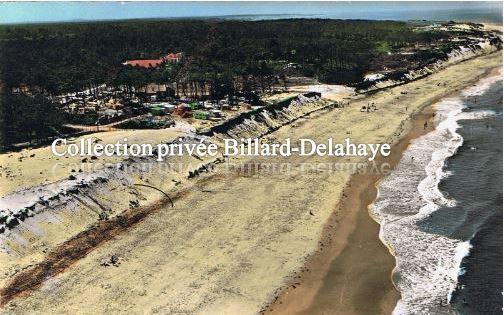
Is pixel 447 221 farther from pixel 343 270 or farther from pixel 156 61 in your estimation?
pixel 156 61

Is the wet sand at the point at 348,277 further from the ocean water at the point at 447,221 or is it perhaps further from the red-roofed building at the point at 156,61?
the red-roofed building at the point at 156,61

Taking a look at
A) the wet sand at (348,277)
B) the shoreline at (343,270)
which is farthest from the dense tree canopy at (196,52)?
the wet sand at (348,277)

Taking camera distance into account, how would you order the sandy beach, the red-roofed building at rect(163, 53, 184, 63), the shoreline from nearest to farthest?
the shoreline
the sandy beach
the red-roofed building at rect(163, 53, 184, 63)

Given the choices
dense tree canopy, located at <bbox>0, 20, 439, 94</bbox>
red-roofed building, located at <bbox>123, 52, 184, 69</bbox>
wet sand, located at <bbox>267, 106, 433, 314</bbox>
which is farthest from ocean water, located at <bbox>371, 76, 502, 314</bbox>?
red-roofed building, located at <bbox>123, 52, 184, 69</bbox>

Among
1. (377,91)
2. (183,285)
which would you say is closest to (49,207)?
(183,285)

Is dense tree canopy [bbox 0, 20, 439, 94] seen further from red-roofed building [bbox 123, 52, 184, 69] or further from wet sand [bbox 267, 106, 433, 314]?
wet sand [bbox 267, 106, 433, 314]
